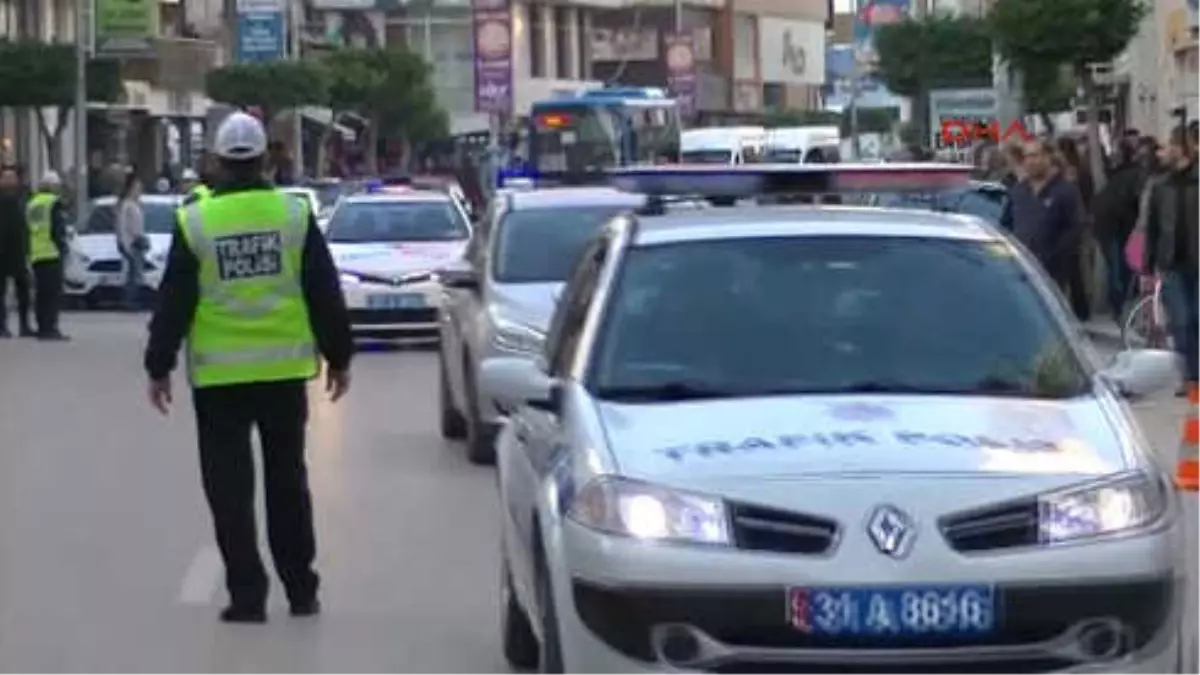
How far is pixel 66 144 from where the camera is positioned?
2557 inches

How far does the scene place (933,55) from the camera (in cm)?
5772

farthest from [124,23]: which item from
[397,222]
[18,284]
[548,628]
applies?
[548,628]

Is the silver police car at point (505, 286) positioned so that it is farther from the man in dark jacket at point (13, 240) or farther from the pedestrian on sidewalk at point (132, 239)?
the pedestrian on sidewalk at point (132, 239)

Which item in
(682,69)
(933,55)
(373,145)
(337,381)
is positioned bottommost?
(337,381)

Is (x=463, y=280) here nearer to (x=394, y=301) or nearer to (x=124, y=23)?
(x=394, y=301)

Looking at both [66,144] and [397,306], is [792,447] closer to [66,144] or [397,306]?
[397,306]

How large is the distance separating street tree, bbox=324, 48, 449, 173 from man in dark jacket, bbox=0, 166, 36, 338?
148 ft

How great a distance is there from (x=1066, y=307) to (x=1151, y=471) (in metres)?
1.27

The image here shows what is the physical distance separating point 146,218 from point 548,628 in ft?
104

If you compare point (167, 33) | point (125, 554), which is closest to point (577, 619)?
point (125, 554)

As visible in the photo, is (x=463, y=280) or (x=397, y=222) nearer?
(x=463, y=280)

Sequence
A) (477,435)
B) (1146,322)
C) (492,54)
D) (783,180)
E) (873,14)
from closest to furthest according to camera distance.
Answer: (783,180) < (477,435) < (1146,322) < (492,54) < (873,14)

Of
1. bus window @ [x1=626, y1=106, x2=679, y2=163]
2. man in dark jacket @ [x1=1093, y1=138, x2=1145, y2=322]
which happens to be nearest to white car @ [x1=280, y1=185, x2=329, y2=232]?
man in dark jacket @ [x1=1093, y1=138, x2=1145, y2=322]

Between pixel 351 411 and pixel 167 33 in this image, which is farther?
pixel 167 33
